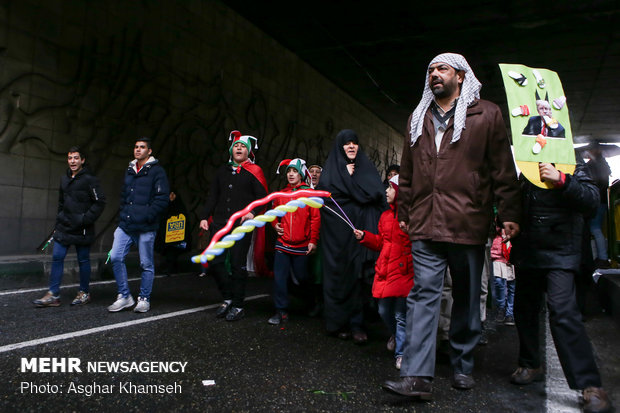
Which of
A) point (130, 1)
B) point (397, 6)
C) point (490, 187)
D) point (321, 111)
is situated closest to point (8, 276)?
point (130, 1)

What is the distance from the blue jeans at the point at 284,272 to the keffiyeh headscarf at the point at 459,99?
87.4 inches

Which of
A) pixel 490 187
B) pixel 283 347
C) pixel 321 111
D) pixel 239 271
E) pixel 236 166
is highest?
pixel 321 111

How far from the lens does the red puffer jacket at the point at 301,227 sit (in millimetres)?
4957

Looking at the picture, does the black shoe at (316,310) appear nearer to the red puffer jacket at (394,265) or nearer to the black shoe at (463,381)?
the red puffer jacket at (394,265)

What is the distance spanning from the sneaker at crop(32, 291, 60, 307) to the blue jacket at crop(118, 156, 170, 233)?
3.43 ft

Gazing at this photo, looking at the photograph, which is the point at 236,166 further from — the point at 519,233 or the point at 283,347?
the point at 519,233

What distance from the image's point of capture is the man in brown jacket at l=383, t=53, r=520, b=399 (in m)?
2.91

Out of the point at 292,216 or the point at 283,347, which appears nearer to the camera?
the point at 283,347

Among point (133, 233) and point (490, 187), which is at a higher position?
point (490, 187)

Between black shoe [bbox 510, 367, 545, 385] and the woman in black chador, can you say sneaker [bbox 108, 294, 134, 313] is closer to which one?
the woman in black chador

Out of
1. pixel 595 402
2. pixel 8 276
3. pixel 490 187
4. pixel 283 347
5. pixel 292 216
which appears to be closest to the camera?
pixel 595 402

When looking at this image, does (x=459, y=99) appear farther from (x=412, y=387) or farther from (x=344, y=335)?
(x=344, y=335)

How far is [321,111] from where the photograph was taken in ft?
54.2

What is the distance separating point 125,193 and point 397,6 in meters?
7.88
